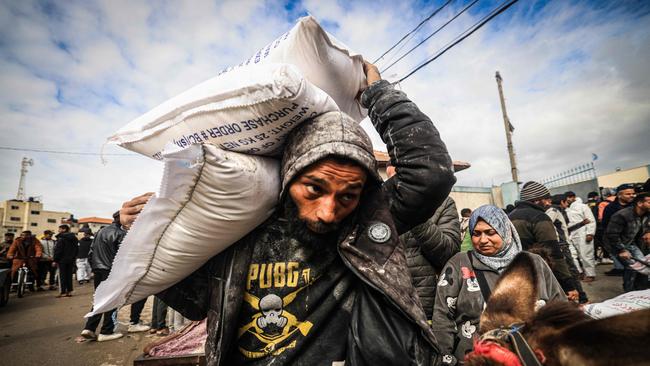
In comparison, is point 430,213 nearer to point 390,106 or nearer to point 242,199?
point 390,106

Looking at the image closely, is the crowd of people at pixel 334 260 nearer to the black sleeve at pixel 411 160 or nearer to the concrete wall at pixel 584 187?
the black sleeve at pixel 411 160

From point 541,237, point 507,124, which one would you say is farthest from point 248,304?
point 507,124

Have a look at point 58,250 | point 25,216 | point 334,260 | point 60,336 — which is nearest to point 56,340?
point 60,336

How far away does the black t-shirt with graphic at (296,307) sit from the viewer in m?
1.08

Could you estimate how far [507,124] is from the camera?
1513cm

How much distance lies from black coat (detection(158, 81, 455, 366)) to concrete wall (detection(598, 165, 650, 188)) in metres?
33.5

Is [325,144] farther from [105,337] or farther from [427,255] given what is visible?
[105,337]

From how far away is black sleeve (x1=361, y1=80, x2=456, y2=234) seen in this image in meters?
1.11

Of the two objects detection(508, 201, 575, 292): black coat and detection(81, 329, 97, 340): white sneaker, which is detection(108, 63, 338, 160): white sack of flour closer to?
detection(508, 201, 575, 292): black coat

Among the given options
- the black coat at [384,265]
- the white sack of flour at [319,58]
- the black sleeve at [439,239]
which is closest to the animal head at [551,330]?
the black coat at [384,265]

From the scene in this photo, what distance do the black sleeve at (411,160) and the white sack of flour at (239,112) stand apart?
0.25m

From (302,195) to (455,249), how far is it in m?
2.31

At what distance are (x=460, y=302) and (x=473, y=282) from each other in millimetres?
196

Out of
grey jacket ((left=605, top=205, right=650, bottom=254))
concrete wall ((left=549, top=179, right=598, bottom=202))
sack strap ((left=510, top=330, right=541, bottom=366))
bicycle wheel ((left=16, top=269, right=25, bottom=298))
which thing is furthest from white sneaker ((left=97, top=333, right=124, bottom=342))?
concrete wall ((left=549, top=179, right=598, bottom=202))
